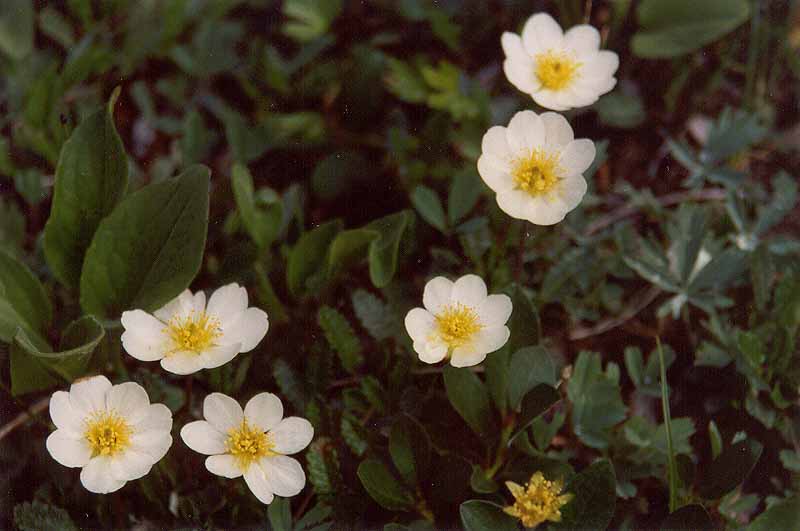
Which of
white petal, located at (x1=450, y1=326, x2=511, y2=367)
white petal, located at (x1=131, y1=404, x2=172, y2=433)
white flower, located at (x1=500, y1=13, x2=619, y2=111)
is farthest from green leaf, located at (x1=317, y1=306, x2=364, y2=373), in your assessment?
white flower, located at (x1=500, y1=13, x2=619, y2=111)

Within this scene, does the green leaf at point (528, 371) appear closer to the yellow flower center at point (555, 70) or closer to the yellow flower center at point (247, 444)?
the yellow flower center at point (247, 444)

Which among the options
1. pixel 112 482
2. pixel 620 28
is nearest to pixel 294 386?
pixel 112 482

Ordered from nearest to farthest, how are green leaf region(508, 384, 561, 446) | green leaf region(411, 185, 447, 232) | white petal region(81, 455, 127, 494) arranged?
white petal region(81, 455, 127, 494), green leaf region(508, 384, 561, 446), green leaf region(411, 185, 447, 232)

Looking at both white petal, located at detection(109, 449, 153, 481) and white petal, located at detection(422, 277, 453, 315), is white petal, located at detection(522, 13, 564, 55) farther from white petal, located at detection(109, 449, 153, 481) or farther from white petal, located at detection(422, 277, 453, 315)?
white petal, located at detection(109, 449, 153, 481)

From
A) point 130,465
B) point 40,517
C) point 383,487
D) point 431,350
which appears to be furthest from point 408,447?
point 40,517

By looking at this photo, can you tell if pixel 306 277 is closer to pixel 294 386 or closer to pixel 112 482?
pixel 294 386

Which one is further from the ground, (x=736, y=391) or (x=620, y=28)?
(x=620, y=28)

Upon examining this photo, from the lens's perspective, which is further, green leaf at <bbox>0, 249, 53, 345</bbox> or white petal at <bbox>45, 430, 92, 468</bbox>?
green leaf at <bbox>0, 249, 53, 345</bbox>

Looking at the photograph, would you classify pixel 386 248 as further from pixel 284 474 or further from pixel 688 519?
pixel 688 519
